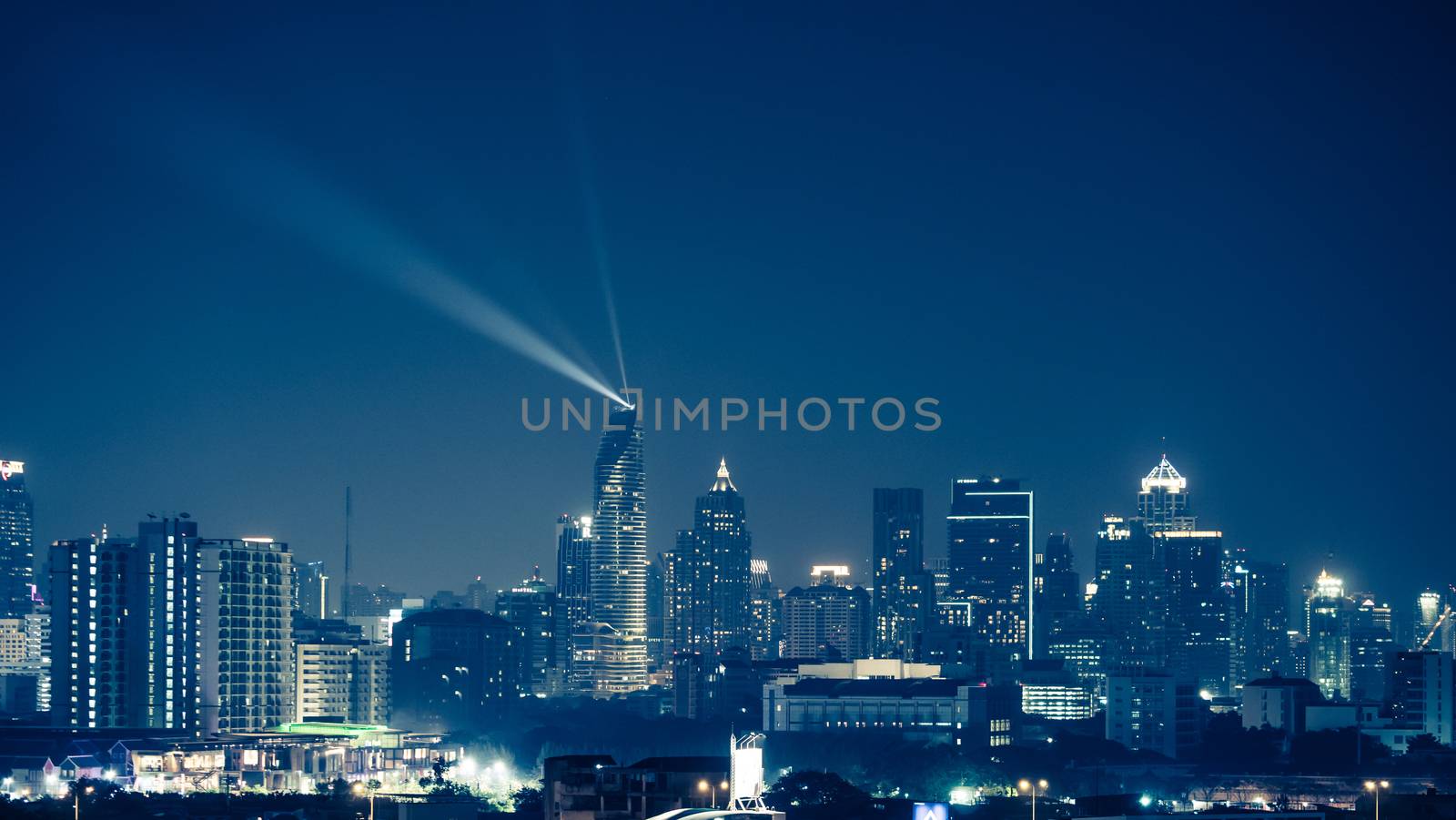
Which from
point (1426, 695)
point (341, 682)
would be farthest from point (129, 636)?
point (1426, 695)

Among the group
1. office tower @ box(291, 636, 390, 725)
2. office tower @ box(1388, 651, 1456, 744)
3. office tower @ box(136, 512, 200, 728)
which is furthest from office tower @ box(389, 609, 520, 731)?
office tower @ box(1388, 651, 1456, 744)

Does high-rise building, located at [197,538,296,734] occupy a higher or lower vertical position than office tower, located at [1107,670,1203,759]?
higher

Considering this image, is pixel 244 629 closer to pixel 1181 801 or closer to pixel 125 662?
pixel 125 662

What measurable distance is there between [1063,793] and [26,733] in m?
47.8

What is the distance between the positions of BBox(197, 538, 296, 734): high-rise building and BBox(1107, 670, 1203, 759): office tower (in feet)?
153

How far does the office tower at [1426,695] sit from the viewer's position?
146375 millimetres

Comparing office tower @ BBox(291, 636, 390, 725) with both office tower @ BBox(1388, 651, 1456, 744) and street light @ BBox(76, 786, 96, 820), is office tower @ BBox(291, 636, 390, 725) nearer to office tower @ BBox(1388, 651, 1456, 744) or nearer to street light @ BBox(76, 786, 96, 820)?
street light @ BBox(76, 786, 96, 820)

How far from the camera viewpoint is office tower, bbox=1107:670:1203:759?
15075 cm

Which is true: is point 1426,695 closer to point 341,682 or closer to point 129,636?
point 341,682

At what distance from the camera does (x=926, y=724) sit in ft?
500

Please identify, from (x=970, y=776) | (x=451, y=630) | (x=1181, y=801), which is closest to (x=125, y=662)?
(x=970, y=776)

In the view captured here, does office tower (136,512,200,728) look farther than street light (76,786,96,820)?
Yes

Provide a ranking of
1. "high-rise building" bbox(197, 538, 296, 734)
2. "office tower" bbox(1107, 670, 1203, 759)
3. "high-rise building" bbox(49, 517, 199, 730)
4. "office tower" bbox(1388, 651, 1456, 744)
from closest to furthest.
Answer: "high-rise building" bbox(49, 517, 199, 730), "high-rise building" bbox(197, 538, 296, 734), "office tower" bbox(1388, 651, 1456, 744), "office tower" bbox(1107, 670, 1203, 759)

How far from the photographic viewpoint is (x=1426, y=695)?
148m
